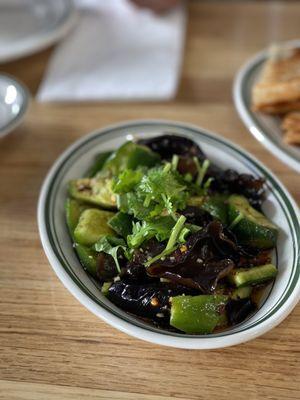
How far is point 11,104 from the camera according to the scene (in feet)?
5.57

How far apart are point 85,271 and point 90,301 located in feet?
0.52

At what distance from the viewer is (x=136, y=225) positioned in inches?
46.4

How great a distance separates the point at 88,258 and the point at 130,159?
1.06ft

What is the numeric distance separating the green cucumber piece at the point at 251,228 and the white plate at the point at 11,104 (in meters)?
0.76

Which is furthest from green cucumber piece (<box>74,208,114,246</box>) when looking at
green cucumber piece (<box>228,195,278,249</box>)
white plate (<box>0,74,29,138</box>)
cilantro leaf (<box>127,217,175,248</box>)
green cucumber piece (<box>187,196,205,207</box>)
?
white plate (<box>0,74,29,138</box>)

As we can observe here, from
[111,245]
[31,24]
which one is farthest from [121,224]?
[31,24]

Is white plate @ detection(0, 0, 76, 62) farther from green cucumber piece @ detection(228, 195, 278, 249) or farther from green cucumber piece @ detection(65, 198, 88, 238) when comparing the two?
green cucumber piece @ detection(228, 195, 278, 249)

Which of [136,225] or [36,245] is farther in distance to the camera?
[36,245]

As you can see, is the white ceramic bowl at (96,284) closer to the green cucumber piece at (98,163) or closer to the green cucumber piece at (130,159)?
the green cucumber piece at (98,163)

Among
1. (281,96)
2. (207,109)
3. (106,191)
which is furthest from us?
(207,109)

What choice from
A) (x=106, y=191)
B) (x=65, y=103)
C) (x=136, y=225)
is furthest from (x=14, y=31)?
(x=136, y=225)

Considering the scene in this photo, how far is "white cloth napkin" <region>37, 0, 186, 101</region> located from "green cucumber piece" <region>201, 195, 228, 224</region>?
2.39ft

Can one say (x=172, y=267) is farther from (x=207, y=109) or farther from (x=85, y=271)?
(x=207, y=109)

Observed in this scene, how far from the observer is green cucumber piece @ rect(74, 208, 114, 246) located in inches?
48.3
